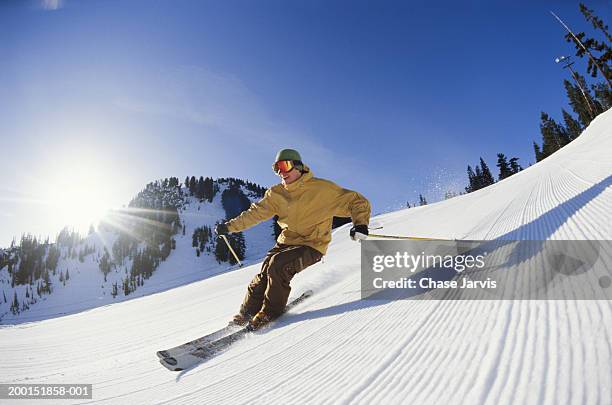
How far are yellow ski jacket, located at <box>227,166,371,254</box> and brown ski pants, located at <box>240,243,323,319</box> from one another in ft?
0.47

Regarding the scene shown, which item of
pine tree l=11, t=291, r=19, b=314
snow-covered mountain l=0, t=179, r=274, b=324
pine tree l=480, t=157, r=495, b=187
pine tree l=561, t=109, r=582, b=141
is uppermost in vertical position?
pine tree l=561, t=109, r=582, b=141

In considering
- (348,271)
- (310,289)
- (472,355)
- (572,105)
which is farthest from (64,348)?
(572,105)

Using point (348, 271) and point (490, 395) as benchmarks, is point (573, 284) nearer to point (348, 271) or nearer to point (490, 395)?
point (490, 395)

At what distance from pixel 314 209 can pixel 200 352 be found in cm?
166

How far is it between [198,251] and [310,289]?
65337 mm

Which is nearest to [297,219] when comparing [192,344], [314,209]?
[314,209]

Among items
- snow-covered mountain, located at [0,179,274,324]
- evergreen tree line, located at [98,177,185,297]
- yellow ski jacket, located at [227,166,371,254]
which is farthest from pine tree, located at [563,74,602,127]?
evergreen tree line, located at [98,177,185,297]

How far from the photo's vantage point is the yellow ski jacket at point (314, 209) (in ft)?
10.5

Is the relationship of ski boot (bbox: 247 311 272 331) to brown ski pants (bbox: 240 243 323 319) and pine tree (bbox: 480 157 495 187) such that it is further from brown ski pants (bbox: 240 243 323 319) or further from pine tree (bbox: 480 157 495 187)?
pine tree (bbox: 480 157 495 187)

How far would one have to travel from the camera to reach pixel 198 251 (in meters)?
64.4

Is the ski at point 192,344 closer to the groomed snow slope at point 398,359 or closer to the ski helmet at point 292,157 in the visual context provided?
the groomed snow slope at point 398,359

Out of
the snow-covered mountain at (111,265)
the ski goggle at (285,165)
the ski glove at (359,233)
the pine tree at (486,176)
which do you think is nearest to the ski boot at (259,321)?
the ski glove at (359,233)

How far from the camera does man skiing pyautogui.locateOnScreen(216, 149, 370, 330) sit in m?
2.93

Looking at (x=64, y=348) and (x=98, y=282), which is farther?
(x=98, y=282)
